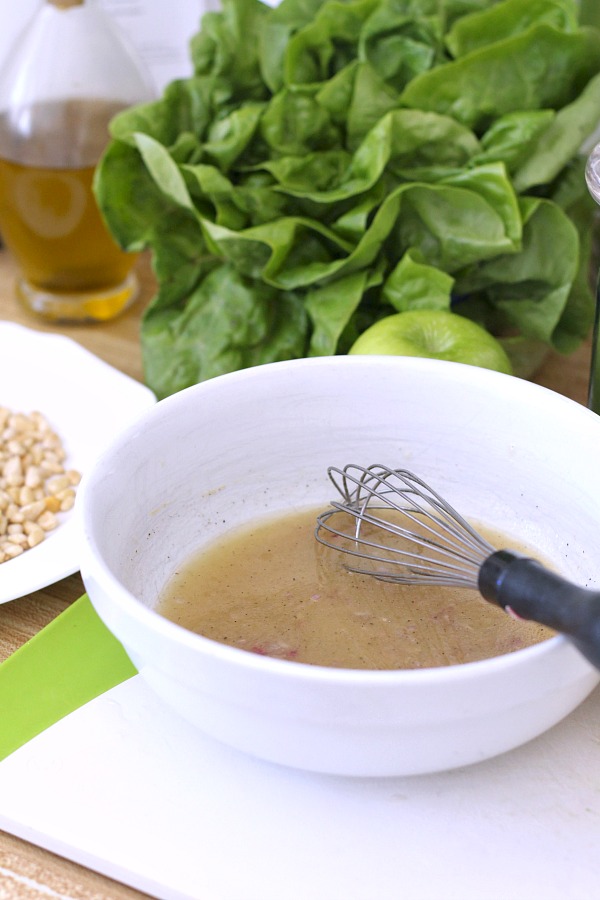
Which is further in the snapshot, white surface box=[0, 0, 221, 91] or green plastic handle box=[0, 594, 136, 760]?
white surface box=[0, 0, 221, 91]

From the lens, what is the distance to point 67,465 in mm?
703

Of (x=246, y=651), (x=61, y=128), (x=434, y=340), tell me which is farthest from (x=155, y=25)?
(x=246, y=651)

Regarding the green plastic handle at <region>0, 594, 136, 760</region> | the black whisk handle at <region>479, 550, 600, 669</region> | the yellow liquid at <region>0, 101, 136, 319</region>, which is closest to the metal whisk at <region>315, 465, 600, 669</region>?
the black whisk handle at <region>479, 550, 600, 669</region>

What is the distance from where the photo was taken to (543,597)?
1.21 feet

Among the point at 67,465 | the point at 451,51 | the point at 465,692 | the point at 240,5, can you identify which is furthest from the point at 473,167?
the point at 465,692

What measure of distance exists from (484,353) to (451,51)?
251mm

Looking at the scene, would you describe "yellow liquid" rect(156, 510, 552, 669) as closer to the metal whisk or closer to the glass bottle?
the metal whisk

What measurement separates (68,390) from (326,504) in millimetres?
267

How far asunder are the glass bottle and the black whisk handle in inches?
23.9

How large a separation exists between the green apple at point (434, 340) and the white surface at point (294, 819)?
0.85 feet

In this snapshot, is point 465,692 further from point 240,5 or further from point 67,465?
point 240,5

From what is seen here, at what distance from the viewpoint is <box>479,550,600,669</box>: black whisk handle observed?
347 millimetres

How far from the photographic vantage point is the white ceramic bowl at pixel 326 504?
366 mm

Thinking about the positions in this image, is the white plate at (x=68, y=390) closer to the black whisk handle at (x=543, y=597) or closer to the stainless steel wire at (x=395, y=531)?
the stainless steel wire at (x=395, y=531)
